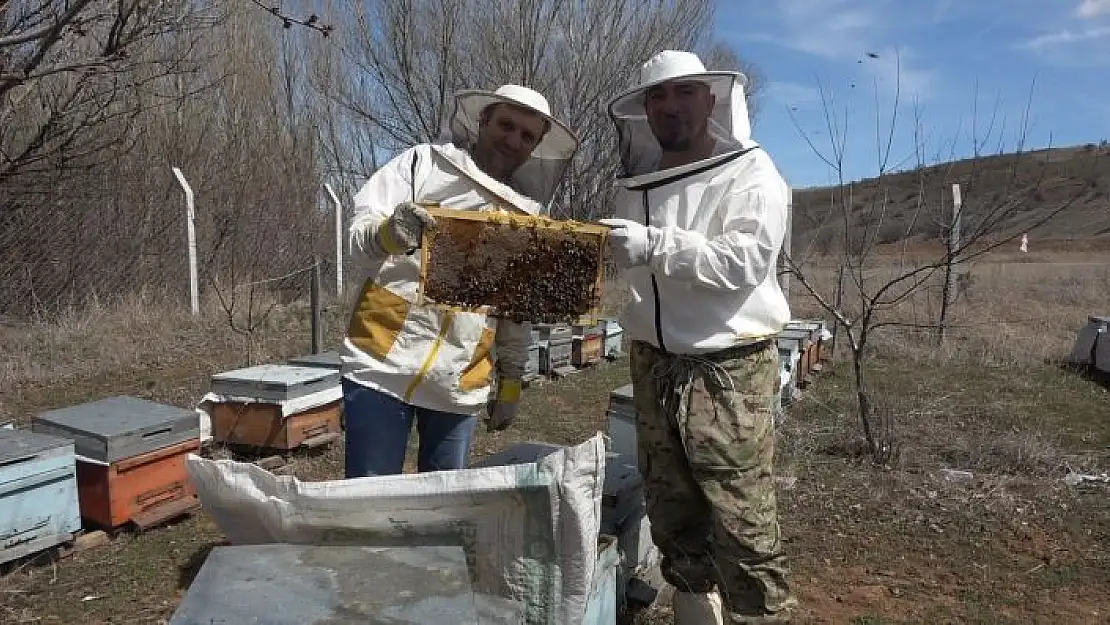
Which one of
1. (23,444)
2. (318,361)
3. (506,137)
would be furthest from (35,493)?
(506,137)

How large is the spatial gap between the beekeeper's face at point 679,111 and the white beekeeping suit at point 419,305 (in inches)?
11.1

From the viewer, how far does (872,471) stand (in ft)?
15.5

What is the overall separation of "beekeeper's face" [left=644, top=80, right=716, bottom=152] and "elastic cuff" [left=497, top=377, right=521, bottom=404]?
0.95 metres

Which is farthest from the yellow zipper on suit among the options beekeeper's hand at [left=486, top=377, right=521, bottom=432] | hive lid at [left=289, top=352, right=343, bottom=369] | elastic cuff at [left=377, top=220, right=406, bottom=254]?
hive lid at [left=289, top=352, right=343, bottom=369]

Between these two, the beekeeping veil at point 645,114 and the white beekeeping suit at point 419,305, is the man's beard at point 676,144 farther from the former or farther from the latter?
the white beekeeping suit at point 419,305

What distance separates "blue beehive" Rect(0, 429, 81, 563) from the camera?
319 centimetres

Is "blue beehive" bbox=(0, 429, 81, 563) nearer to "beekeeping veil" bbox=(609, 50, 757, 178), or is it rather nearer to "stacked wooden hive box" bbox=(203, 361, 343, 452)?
"stacked wooden hive box" bbox=(203, 361, 343, 452)

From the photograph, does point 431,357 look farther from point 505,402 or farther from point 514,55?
point 514,55

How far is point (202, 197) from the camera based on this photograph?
11.4 m

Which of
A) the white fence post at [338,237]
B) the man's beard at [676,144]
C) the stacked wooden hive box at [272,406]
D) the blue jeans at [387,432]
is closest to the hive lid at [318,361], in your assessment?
the stacked wooden hive box at [272,406]

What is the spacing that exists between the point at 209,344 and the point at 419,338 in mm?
6666

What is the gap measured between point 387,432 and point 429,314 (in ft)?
1.25

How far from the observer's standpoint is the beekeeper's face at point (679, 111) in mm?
2344

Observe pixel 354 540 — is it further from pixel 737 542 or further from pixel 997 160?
pixel 997 160
